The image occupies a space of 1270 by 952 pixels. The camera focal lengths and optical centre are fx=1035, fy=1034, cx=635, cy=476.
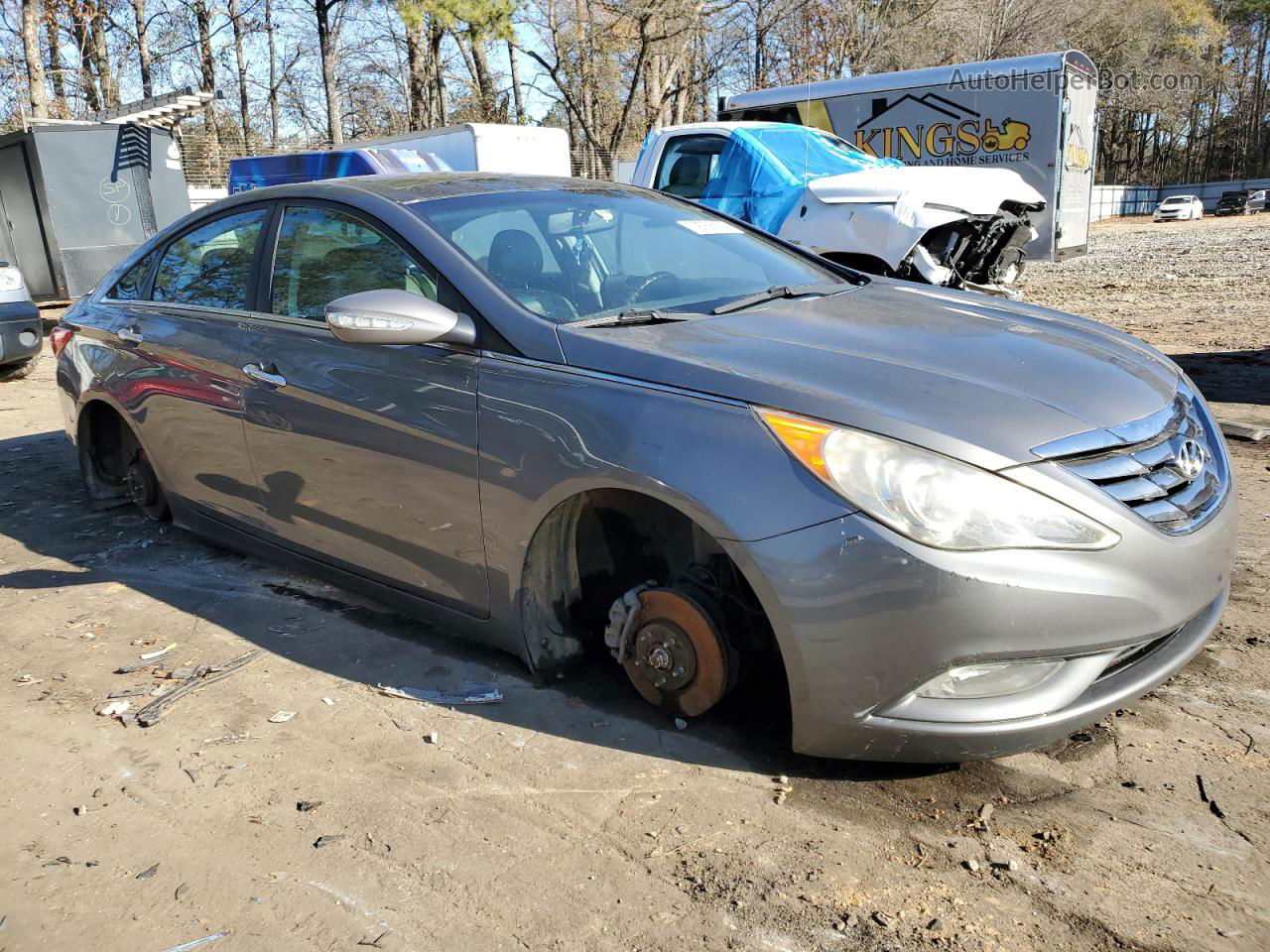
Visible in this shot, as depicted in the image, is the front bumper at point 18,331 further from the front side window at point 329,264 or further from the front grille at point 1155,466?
the front grille at point 1155,466

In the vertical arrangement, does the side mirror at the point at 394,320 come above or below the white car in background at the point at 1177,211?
below

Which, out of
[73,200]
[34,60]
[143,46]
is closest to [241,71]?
[143,46]

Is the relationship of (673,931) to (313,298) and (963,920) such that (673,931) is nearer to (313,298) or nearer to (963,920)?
(963,920)

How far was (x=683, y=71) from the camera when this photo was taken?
3391 cm

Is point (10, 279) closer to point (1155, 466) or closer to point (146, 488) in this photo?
point (146, 488)

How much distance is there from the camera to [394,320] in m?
2.97

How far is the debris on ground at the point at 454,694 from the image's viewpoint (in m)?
3.22

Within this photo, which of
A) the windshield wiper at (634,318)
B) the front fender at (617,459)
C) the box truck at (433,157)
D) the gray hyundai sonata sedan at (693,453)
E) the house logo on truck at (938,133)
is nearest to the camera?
the gray hyundai sonata sedan at (693,453)

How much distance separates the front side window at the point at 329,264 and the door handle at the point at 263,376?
0.22 metres

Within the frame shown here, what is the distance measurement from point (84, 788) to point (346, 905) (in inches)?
40.3

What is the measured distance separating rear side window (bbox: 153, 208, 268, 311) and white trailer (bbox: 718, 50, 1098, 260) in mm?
11644

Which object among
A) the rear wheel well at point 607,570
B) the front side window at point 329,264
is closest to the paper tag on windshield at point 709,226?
the front side window at point 329,264

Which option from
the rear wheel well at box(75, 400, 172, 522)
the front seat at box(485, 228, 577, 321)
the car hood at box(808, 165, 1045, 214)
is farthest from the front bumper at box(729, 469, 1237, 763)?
the car hood at box(808, 165, 1045, 214)

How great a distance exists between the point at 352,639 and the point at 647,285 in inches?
64.6
